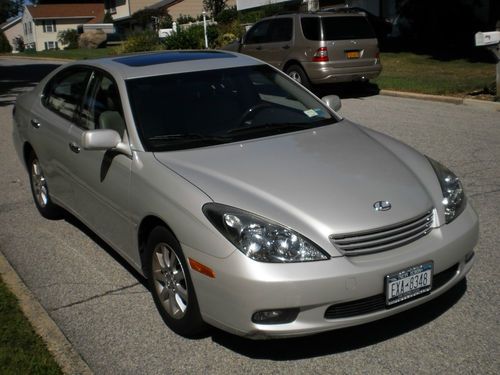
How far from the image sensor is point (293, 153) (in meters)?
4.29

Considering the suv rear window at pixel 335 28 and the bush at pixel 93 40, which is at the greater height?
the bush at pixel 93 40

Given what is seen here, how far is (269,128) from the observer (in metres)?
4.74

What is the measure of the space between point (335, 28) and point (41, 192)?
9164 mm

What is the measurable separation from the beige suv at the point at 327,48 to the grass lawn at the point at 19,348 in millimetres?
10345

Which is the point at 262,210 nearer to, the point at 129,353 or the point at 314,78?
the point at 129,353

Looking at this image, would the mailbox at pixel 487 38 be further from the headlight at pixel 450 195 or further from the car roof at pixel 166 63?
the headlight at pixel 450 195

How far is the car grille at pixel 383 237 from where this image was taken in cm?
348

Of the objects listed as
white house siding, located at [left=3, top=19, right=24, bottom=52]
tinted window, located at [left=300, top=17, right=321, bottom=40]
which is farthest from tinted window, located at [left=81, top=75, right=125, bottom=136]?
white house siding, located at [left=3, top=19, right=24, bottom=52]

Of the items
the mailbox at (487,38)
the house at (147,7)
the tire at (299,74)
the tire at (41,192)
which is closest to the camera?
the tire at (41,192)

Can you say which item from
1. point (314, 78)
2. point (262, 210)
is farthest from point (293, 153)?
point (314, 78)

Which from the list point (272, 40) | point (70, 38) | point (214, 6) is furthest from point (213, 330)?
point (70, 38)

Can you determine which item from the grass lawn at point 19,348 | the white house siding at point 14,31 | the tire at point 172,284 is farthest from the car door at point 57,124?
the white house siding at point 14,31

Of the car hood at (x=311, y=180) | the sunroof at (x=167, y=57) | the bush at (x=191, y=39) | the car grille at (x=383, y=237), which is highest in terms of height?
the bush at (x=191, y=39)

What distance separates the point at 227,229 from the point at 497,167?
5.01 meters
